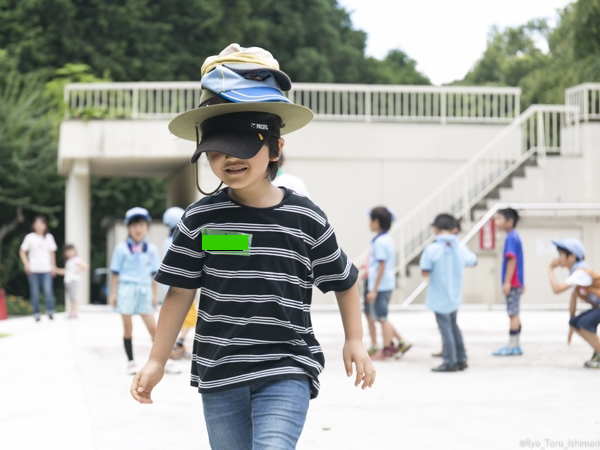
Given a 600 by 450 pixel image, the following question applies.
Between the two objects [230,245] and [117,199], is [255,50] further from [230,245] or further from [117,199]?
[117,199]

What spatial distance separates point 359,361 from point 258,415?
0.42 meters

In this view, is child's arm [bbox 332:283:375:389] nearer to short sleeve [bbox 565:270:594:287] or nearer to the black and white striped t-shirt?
the black and white striped t-shirt

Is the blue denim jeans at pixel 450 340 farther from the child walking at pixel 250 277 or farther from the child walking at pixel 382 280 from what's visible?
the child walking at pixel 250 277

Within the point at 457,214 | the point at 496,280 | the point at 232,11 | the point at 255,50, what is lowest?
the point at 496,280

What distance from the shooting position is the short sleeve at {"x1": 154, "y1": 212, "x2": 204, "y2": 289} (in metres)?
3.26

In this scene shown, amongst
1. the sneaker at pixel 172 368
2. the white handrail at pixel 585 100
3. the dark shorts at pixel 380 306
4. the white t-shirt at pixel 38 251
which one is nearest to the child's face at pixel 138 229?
the sneaker at pixel 172 368

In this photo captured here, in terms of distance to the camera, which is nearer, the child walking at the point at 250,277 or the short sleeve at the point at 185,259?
the child walking at the point at 250,277

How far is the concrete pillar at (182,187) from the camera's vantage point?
22125 millimetres

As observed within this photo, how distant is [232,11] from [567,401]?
32157 mm

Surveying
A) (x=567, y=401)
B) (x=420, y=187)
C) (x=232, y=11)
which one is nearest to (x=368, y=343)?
(x=567, y=401)

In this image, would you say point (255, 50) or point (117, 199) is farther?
point (117, 199)

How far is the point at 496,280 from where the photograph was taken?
19.9m

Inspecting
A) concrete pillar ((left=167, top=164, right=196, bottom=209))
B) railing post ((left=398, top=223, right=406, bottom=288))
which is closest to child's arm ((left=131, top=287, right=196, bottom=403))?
railing post ((left=398, top=223, right=406, bottom=288))

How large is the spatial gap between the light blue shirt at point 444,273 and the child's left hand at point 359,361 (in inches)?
228
